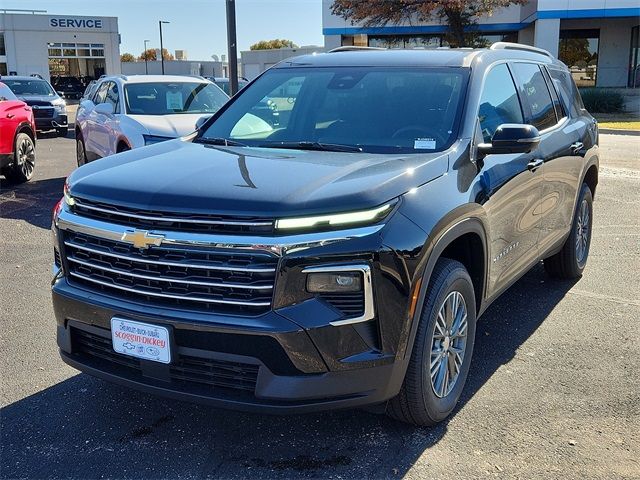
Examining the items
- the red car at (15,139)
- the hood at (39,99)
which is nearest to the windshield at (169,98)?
the red car at (15,139)

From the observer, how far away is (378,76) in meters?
4.34

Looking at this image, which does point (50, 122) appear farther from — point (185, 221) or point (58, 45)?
point (58, 45)

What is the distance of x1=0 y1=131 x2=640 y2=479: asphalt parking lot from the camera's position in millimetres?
3160

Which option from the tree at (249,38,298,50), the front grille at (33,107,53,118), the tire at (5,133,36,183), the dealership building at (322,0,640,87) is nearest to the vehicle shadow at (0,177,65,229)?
the tire at (5,133,36,183)

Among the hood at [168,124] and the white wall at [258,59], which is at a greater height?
the white wall at [258,59]

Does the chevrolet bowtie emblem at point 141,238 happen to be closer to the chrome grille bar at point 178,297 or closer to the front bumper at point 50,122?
the chrome grille bar at point 178,297

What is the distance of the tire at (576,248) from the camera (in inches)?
229

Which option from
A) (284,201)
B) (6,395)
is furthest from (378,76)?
(6,395)

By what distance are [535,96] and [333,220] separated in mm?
2798

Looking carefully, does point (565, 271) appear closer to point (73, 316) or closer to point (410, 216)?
point (410, 216)

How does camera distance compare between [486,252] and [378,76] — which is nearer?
[486,252]

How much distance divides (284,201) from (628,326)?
3278 millimetres

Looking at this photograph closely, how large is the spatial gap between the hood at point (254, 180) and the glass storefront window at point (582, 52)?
106ft

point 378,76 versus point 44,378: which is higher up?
point 378,76
